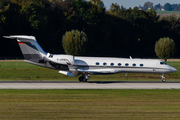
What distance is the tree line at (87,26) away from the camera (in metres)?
86.4

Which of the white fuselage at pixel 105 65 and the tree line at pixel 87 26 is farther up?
the tree line at pixel 87 26

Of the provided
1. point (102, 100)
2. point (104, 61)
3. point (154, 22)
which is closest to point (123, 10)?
point (154, 22)

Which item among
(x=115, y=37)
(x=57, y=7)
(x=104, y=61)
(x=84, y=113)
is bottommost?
(x=84, y=113)

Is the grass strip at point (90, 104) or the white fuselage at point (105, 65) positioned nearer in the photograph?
the grass strip at point (90, 104)

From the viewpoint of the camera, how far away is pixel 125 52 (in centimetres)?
10712

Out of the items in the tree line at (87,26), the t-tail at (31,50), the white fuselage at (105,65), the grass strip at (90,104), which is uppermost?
the tree line at (87,26)

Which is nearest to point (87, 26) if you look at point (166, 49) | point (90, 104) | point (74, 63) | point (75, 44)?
point (75, 44)

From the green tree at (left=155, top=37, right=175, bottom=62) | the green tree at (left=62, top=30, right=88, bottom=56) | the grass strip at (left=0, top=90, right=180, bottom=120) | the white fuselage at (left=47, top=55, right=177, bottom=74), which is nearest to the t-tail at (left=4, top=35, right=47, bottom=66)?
the white fuselage at (left=47, top=55, right=177, bottom=74)

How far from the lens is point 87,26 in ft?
323

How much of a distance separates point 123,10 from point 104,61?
9436cm

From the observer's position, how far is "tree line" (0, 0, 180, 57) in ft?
284

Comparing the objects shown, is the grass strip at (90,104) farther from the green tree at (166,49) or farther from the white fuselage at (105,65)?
the green tree at (166,49)

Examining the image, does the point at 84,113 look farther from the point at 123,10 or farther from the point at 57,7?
the point at 123,10

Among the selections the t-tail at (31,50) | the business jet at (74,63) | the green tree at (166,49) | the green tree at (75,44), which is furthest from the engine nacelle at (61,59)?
the green tree at (166,49)
